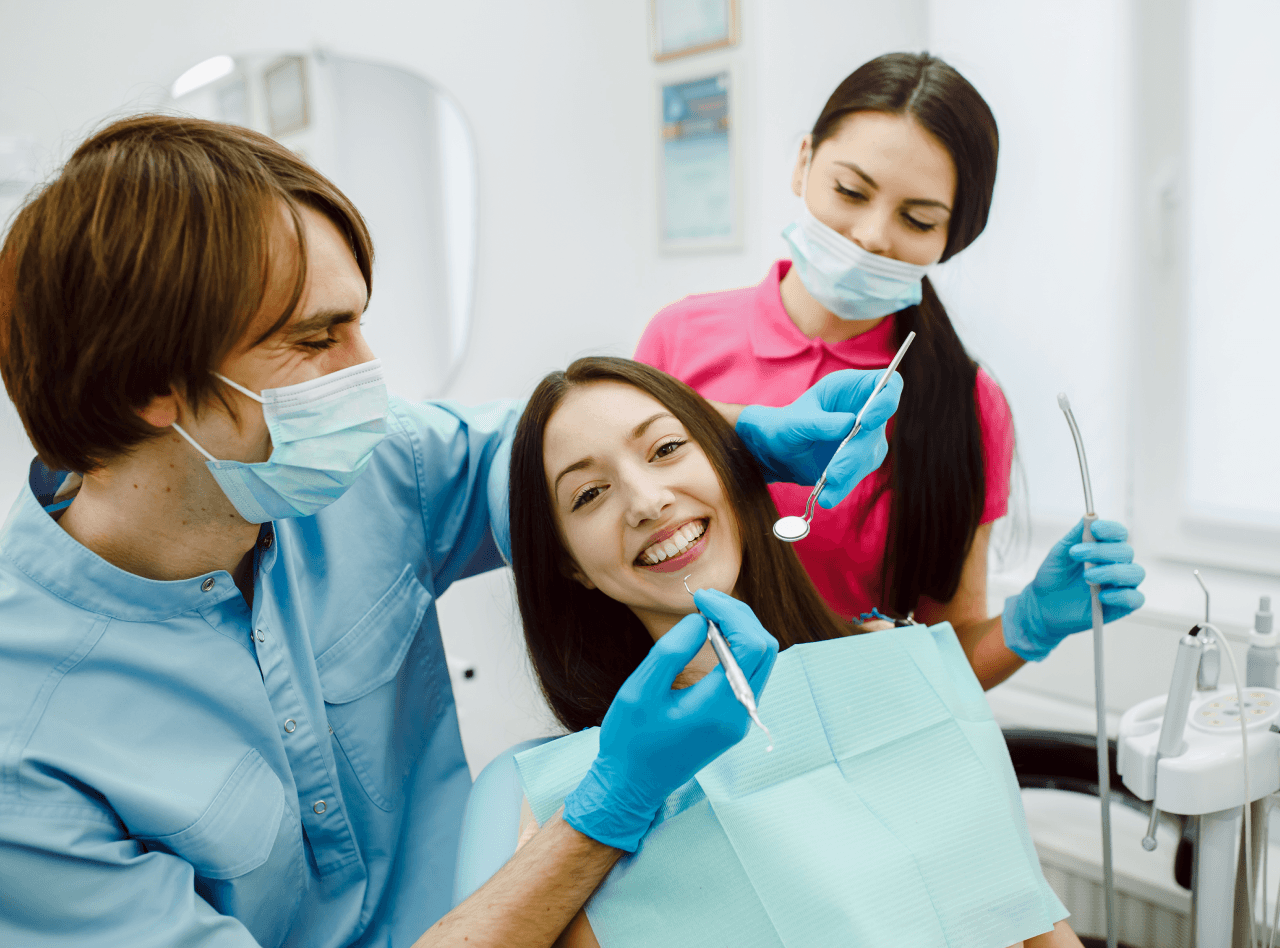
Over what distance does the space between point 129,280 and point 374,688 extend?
61 cm

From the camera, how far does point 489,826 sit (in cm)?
115

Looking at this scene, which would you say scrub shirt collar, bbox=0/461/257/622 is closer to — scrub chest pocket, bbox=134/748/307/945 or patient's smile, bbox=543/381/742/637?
scrub chest pocket, bbox=134/748/307/945

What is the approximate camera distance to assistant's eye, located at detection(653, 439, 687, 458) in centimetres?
122

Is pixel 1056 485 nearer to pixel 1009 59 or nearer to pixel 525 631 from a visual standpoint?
pixel 1009 59

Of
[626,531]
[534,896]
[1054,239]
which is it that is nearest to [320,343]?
[626,531]

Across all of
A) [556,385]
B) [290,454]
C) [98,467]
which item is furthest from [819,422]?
[98,467]

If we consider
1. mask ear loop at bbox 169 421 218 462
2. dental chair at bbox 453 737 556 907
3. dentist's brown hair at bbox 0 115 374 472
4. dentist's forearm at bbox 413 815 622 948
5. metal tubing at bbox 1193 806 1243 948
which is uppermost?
dentist's brown hair at bbox 0 115 374 472

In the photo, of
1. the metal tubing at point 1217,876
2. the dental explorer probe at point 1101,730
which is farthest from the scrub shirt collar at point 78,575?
the metal tubing at point 1217,876

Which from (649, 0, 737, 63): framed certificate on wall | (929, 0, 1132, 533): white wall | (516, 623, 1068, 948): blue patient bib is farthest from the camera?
(649, 0, 737, 63): framed certificate on wall

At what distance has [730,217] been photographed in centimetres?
263

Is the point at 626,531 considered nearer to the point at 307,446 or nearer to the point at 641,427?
the point at 641,427

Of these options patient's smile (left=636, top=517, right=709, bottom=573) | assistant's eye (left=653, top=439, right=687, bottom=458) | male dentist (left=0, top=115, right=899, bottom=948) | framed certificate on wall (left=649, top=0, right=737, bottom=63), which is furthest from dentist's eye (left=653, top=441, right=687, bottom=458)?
framed certificate on wall (left=649, top=0, right=737, bottom=63)

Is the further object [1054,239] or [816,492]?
[1054,239]

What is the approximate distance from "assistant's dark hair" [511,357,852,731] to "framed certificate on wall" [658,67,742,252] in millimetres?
1457
